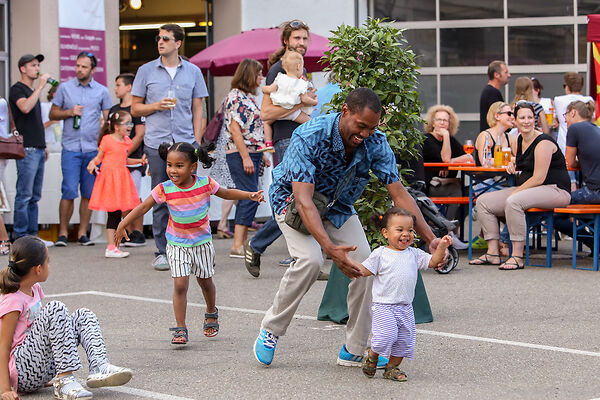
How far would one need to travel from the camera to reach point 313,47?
15.2 m

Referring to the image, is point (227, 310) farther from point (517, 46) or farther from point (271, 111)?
point (517, 46)

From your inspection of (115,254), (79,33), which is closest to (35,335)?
(115,254)

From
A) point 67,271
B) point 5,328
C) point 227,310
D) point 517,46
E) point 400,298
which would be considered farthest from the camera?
point 517,46

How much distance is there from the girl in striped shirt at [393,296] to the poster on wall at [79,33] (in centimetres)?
1136

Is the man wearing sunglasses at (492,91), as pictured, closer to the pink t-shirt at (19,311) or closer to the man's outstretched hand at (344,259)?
the man's outstretched hand at (344,259)

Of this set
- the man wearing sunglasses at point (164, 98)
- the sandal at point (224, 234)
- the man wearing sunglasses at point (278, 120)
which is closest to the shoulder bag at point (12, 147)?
the man wearing sunglasses at point (164, 98)

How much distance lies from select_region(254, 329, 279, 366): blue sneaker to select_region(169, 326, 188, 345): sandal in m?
0.79

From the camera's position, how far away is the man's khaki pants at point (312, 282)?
19.7 ft

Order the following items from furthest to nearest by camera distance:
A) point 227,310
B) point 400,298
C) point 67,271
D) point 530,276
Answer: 1. point 67,271
2. point 530,276
3. point 227,310
4. point 400,298

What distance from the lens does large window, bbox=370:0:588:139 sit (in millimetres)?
18297

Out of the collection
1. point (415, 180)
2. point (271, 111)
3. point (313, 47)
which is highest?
point (313, 47)

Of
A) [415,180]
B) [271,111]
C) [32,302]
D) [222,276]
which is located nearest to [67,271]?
[222,276]

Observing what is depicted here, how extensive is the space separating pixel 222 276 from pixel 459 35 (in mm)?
10050

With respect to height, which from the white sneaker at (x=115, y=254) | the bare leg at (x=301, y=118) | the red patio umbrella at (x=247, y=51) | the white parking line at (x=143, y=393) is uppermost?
the red patio umbrella at (x=247, y=51)
